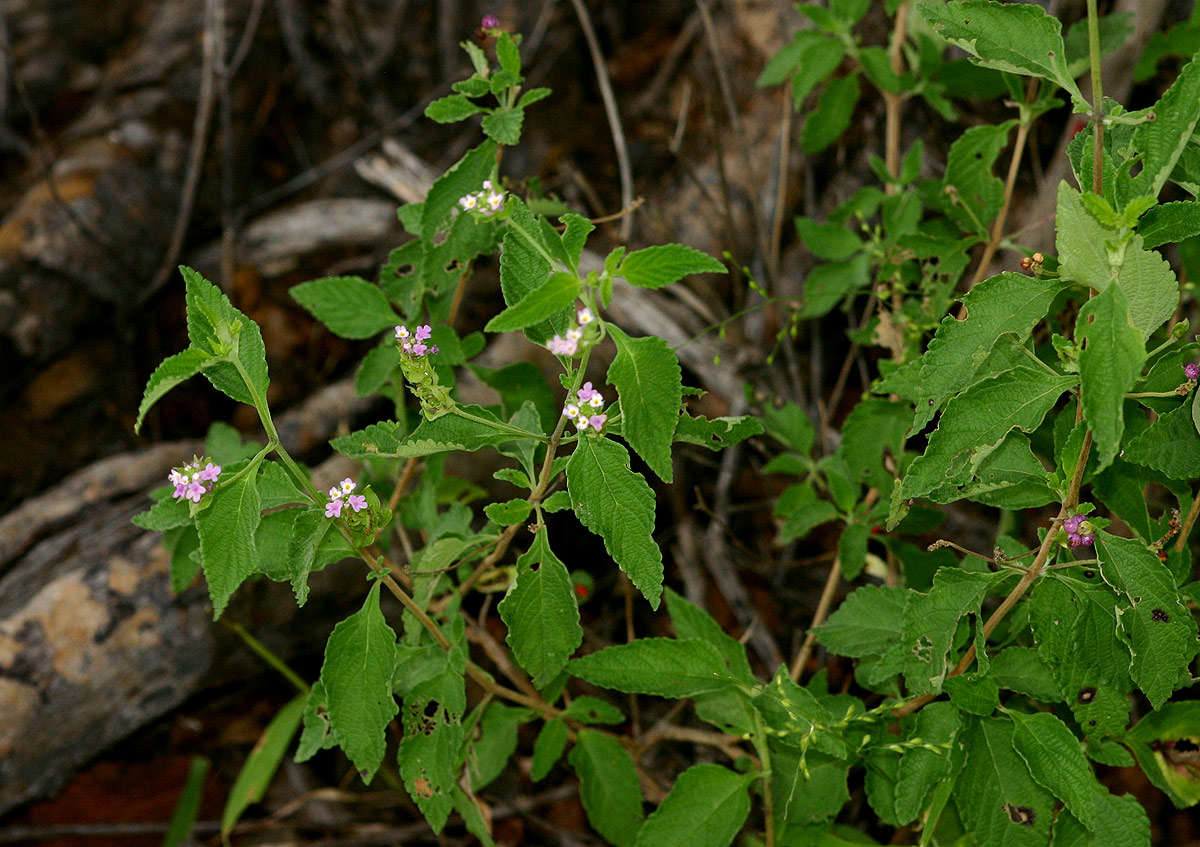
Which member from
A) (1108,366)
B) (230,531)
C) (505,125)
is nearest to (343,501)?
(230,531)

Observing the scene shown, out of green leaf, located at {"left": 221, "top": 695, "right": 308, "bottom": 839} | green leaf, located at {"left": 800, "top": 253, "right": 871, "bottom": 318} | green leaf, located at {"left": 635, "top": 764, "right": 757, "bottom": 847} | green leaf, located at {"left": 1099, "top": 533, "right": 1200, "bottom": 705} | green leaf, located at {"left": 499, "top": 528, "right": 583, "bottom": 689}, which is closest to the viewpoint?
green leaf, located at {"left": 1099, "top": 533, "right": 1200, "bottom": 705}

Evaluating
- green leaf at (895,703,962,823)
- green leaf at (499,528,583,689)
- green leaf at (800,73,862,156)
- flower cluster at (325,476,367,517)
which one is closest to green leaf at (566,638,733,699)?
green leaf at (499,528,583,689)

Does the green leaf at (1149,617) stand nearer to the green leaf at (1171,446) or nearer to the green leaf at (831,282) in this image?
the green leaf at (1171,446)

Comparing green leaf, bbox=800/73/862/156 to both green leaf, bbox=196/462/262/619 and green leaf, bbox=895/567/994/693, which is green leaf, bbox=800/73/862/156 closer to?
green leaf, bbox=895/567/994/693

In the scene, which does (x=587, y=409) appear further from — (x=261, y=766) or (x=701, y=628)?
(x=261, y=766)

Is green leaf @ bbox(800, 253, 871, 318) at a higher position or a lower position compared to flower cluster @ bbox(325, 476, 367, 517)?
lower

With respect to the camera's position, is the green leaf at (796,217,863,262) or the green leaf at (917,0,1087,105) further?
the green leaf at (796,217,863,262)
